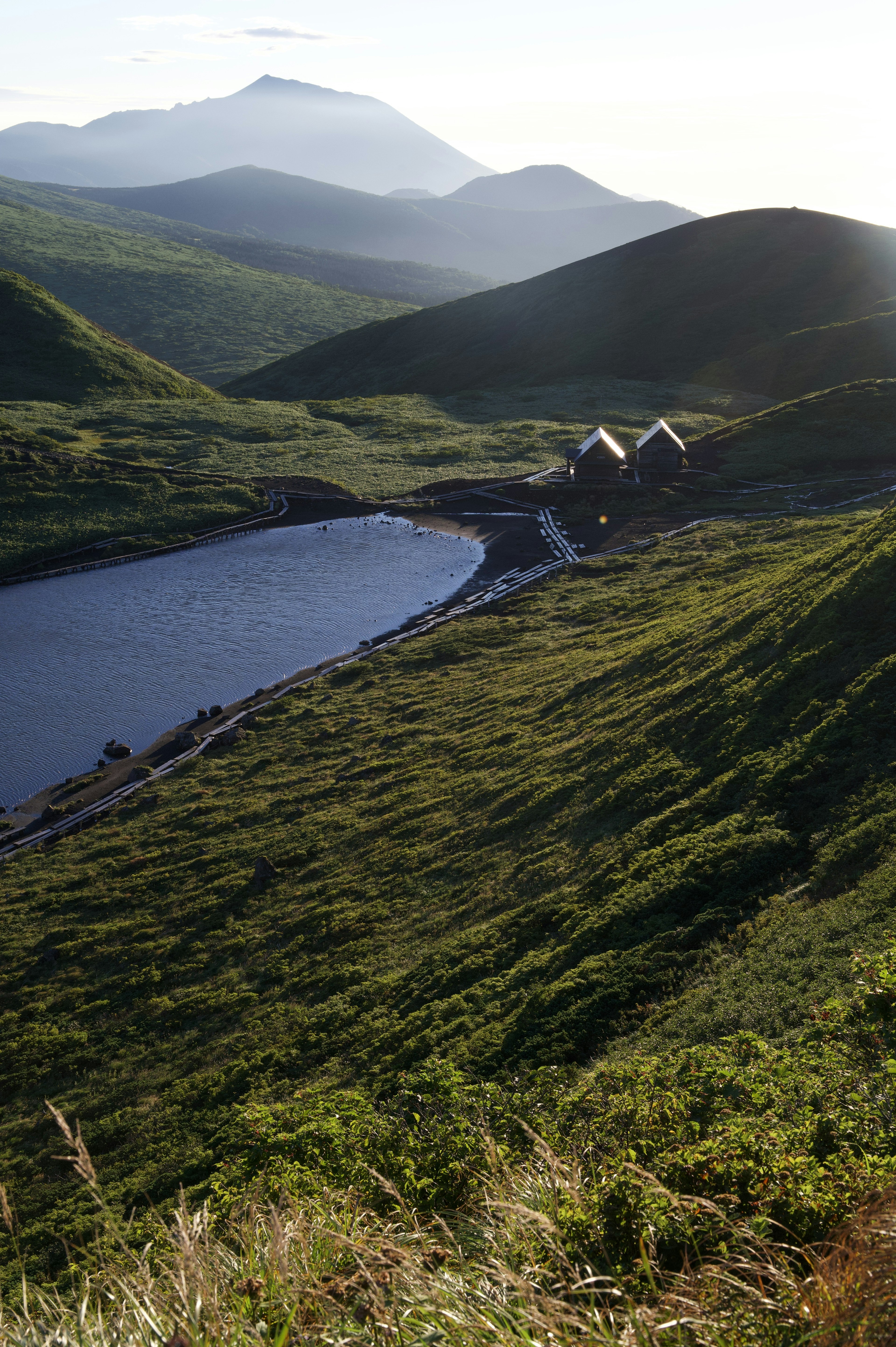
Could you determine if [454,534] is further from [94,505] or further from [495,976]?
[495,976]

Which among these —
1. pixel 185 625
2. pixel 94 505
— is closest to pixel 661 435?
pixel 185 625

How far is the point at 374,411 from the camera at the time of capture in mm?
96438

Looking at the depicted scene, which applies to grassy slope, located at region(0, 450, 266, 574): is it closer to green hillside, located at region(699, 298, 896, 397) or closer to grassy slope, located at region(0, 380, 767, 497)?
grassy slope, located at region(0, 380, 767, 497)

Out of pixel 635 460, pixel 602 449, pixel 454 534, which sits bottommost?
pixel 454 534

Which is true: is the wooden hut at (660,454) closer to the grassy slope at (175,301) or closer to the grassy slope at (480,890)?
the grassy slope at (480,890)

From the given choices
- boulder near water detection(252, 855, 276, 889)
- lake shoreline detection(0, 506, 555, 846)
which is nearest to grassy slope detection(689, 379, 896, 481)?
lake shoreline detection(0, 506, 555, 846)

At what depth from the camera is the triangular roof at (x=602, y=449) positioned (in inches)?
2520

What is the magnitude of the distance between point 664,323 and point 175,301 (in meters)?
113

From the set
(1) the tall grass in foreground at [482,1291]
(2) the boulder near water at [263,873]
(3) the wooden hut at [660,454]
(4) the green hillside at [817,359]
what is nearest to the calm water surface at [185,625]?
(2) the boulder near water at [263,873]

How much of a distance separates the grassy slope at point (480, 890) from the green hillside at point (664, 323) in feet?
281

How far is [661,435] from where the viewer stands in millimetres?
62219

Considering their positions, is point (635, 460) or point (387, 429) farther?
point (387, 429)

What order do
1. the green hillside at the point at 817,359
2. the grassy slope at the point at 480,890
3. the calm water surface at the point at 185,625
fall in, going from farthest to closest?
the green hillside at the point at 817,359
the calm water surface at the point at 185,625
the grassy slope at the point at 480,890

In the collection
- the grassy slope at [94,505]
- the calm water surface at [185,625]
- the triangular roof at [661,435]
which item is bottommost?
the calm water surface at [185,625]
